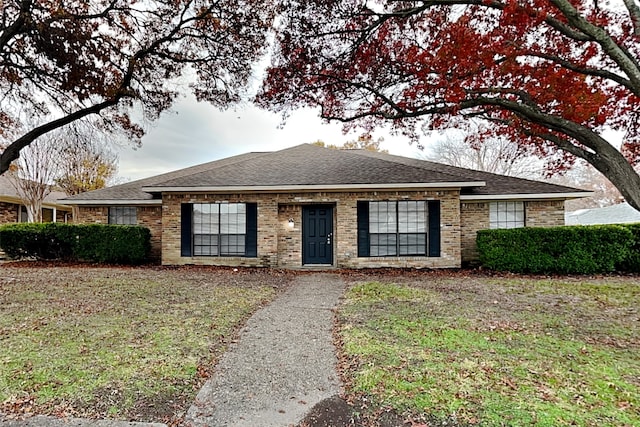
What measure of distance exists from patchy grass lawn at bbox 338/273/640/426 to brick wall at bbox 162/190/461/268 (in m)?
3.64

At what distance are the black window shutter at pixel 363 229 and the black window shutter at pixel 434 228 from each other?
1934 millimetres

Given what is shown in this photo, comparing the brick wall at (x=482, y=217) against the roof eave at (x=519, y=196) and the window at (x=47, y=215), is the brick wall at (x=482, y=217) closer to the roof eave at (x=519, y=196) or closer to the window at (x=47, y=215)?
the roof eave at (x=519, y=196)

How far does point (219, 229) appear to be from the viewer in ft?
40.2

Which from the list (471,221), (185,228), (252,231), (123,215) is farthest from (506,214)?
(123,215)

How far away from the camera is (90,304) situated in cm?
679

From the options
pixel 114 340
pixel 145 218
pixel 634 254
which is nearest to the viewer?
pixel 114 340

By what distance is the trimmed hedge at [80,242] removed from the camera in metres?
12.6

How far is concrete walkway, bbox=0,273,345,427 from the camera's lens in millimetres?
3113

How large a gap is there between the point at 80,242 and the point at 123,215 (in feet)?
5.48

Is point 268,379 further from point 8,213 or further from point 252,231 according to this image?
point 8,213

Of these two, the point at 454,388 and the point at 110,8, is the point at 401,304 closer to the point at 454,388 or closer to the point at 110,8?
the point at 454,388

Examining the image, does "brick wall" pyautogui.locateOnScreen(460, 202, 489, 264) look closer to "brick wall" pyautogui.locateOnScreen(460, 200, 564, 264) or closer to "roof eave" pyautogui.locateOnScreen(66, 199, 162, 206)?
"brick wall" pyautogui.locateOnScreen(460, 200, 564, 264)

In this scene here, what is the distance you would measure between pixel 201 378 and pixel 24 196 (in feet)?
72.4

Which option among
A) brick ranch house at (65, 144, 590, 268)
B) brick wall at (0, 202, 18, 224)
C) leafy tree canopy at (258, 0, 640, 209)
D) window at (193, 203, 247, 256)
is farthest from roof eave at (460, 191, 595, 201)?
brick wall at (0, 202, 18, 224)
